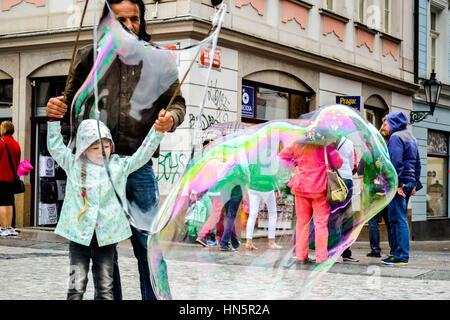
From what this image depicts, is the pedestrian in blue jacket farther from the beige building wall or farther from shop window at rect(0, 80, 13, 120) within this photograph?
shop window at rect(0, 80, 13, 120)

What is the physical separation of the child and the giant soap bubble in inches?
10.0

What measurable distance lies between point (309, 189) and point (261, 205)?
0.44 metres

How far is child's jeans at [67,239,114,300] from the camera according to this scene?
147 inches

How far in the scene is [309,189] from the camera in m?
4.51

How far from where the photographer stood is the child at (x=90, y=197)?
3.55 meters

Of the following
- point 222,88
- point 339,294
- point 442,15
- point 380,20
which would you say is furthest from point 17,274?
point 442,15

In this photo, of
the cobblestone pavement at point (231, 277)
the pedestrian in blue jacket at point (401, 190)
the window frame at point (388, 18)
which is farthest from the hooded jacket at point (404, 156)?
the window frame at point (388, 18)

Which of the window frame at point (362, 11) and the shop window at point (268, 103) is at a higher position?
the window frame at point (362, 11)

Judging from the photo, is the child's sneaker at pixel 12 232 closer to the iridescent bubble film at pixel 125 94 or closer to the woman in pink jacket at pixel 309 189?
the woman in pink jacket at pixel 309 189

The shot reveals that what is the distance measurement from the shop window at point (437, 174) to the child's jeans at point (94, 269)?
51.8 feet

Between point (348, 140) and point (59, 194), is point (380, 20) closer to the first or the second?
point (59, 194)

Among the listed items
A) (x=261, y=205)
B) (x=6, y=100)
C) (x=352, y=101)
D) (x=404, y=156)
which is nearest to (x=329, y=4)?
(x=352, y=101)

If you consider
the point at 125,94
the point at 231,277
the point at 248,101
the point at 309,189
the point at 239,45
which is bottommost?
the point at 231,277

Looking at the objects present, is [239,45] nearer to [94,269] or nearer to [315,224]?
[315,224]
